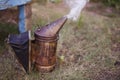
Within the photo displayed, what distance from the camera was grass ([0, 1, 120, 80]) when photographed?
314 centimetres

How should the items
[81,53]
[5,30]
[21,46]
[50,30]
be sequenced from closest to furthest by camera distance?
1. [21,46]
2. [50,30]
3. [81,53]
4. [5,30]

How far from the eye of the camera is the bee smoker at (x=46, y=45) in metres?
Answer: 3.02

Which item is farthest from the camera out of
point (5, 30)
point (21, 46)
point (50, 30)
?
point (5, 30)

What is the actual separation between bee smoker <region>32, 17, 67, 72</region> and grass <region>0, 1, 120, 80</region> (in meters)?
0.13

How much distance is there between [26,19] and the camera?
12.0ft

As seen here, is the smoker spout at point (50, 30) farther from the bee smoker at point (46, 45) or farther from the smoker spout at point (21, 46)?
the smoker spout at point (21, 46)

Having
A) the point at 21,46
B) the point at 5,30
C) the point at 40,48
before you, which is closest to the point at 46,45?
the point at 40,48

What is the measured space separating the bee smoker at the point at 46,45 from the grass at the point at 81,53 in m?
0.13

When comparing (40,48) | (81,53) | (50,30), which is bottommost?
(81,53)

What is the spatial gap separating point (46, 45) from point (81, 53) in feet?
2.62

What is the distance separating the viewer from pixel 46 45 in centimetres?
304

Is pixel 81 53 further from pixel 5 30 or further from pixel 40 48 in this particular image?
pixel 5 30

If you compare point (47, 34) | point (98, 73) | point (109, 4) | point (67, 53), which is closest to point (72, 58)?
point (67, 53)

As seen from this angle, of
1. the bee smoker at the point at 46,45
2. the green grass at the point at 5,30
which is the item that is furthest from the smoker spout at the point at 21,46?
the green grass at the point at 5,30
